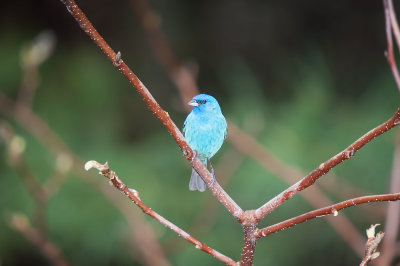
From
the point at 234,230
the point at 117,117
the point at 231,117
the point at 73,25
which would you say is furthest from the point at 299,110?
the point at 73,25

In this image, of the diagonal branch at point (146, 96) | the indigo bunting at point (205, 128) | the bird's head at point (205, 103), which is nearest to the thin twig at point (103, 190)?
the indigo bunting at point (205, 128)

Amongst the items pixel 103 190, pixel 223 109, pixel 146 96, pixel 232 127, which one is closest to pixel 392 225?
pixel 232 127

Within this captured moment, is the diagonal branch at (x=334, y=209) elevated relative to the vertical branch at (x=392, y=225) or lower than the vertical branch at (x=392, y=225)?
lower

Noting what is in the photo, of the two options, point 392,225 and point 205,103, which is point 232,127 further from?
point 392,225

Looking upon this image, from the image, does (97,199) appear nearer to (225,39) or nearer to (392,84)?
(225,39)

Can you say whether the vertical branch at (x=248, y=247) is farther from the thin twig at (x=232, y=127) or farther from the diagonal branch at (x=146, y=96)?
the thin twig at (x=232, y=127)

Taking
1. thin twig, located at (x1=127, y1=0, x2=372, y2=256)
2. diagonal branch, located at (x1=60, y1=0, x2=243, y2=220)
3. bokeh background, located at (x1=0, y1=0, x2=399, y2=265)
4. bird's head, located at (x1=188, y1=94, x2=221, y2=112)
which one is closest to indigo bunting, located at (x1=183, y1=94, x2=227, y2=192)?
bird's head, located at (x1=188, y1=94, x2=221, y2=112)
